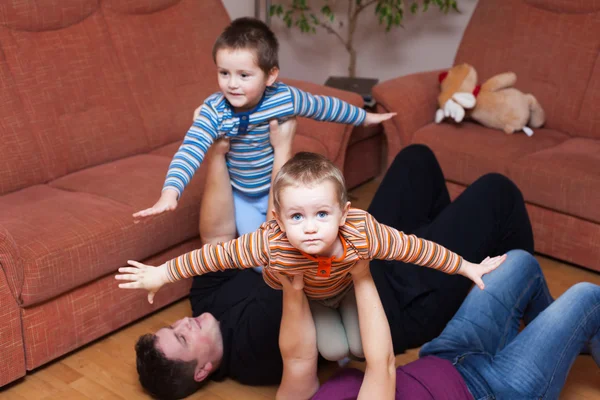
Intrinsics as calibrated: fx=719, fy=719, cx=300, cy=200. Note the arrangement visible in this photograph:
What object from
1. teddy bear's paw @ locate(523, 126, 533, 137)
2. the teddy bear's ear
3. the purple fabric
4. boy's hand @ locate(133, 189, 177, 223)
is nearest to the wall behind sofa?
the teddy bear's ear

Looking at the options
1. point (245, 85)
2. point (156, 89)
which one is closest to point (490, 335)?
point (245, 85)

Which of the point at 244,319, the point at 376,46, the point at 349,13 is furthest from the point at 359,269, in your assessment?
the point at 376,46

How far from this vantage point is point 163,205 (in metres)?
1.72

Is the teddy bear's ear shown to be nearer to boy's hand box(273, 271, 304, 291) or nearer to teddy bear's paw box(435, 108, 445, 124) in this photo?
teddy bear's paw box(435, 108, 445, 124)

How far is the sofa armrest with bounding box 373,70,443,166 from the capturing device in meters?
3.14

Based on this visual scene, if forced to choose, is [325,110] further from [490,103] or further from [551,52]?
[551,52]

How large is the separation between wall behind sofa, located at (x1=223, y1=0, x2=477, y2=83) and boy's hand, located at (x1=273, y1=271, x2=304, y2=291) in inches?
97.3

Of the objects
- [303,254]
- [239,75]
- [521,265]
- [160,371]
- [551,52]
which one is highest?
[239,75]

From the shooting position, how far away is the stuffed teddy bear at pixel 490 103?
3088mm

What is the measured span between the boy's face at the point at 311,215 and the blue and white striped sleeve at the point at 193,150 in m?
0.49

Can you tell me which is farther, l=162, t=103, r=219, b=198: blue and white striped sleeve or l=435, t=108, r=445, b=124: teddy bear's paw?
l=435, t=108, r=445, b=124: teddy bear's paw

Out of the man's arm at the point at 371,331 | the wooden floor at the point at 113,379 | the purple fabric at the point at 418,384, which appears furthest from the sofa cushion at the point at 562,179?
the man's arm at the point at 371,331

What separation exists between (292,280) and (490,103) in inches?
72.4

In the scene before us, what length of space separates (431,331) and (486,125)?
1.32 m
